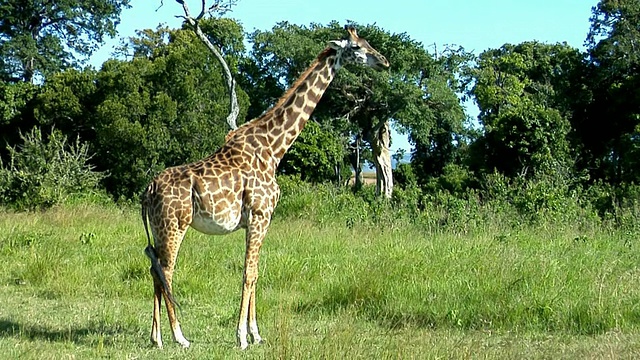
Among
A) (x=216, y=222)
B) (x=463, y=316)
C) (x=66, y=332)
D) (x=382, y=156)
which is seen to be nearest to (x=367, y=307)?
(x=463, y=316)

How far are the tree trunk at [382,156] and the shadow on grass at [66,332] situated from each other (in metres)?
30.3

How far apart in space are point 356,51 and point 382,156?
100 feet

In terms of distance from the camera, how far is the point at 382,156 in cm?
3872

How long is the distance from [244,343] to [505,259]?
163 inches

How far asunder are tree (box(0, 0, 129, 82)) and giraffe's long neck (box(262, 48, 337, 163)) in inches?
1335

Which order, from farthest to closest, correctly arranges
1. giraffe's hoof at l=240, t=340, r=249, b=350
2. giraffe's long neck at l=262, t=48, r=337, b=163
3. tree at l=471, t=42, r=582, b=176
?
tree at l=471, t=42, r=582, b=176
giraffe's long neck at l=262, t=48, r=337, b=163
giraffe's hoof at l=240, t=340, r=249, b=350

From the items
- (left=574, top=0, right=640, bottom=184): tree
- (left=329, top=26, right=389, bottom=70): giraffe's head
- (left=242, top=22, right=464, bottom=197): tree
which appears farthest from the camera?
(left=242, top=22, right=464, bottom=197): tree

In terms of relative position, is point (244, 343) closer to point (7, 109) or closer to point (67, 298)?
point (67, 298)

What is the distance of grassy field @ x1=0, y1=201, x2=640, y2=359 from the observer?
693 centimetres

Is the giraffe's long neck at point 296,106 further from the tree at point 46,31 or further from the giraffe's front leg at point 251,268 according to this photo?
the tree at point 46,31

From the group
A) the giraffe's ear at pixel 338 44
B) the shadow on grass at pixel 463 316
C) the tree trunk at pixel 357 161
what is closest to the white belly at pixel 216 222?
the shadow on grass at pixel 463 316

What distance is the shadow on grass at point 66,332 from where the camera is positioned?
750 cm

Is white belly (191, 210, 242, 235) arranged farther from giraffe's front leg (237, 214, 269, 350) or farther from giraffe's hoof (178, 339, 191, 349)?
giraffe's hoof (178, 339, 191, 349)

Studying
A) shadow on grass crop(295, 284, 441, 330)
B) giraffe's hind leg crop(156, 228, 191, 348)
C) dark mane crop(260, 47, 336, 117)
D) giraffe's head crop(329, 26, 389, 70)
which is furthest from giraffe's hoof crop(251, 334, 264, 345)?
giraffe's head crop(329, 26, 389, 70)
